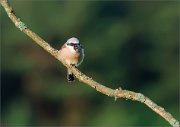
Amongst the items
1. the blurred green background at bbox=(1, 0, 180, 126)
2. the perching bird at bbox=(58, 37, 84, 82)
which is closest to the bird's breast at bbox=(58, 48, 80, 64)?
the perching bird at bbox=(58, 37, 84, 82)

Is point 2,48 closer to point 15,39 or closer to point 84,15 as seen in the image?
point 15,39

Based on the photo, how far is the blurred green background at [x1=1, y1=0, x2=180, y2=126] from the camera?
25297 millimetres

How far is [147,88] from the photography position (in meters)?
27.0

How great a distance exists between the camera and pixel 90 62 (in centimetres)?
2602

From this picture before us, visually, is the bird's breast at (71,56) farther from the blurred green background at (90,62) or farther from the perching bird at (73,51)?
the blurred green background at (90,62)

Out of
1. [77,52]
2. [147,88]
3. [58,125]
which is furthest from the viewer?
[147,88]

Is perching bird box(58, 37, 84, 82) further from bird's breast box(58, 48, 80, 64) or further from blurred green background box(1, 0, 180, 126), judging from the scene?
blurred green background box(1, 0, 180, 126)

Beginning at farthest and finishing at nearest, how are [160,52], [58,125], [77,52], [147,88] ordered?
1. [160,52]
2. [147,88]
3. [58,125]
4. [77,52]

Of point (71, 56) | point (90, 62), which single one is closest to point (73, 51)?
point (71, 56)

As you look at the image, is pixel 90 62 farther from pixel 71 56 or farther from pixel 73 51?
pixel 71 56

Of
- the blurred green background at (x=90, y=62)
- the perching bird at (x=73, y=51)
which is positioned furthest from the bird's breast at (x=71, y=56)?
the blurred green background at (x=90, y=62)

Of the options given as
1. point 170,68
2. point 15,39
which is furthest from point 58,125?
point 170,68

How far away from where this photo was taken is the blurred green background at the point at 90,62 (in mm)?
25297

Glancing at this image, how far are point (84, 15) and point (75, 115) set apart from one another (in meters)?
3.63
